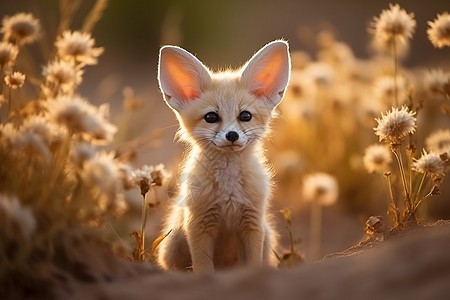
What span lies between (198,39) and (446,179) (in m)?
7.91

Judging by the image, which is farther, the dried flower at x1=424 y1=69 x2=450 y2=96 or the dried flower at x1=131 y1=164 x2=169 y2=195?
the dried flower at x1=424 y1=69 x2=450 y2=96

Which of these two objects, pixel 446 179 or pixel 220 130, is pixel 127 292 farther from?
pixel 446 179

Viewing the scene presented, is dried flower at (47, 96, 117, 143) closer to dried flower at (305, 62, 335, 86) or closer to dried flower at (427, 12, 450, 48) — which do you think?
dried flower at (427, 12, 450, 48)

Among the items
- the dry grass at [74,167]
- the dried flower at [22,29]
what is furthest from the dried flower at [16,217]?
the dried flower at [22,29]

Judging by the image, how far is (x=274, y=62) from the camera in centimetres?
359

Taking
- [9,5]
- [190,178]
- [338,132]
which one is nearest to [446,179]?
[338,132]

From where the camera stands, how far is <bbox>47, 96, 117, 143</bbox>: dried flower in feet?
7.51

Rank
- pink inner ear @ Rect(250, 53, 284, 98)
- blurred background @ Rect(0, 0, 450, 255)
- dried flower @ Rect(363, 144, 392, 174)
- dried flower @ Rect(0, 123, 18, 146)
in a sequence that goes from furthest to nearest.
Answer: blurred background @ Rect(0, 0, 450, 255) < pink inner ear @ Rect(250, 53, 284, 98) < dried flower @ Rect(363, 144, 392, 174) < dried flower @ Rect(0, 123, 18, 146)

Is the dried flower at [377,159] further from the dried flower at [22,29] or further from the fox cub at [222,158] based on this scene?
the dried flower at [22,29]

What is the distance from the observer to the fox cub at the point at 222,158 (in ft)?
10.9

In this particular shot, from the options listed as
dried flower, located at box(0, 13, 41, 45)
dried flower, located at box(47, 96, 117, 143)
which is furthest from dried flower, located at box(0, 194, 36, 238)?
dried flower, located at box(0, 13, 41, 45)

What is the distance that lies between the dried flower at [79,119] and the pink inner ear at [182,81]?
1208 mm

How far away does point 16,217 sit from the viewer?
2.04 meters

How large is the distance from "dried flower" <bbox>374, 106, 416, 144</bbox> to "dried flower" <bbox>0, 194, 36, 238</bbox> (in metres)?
1.72
